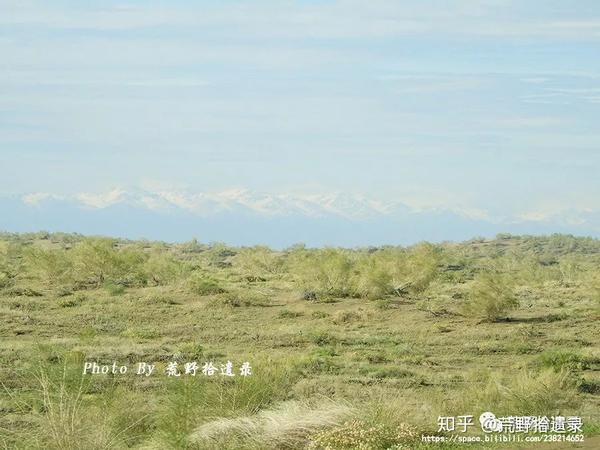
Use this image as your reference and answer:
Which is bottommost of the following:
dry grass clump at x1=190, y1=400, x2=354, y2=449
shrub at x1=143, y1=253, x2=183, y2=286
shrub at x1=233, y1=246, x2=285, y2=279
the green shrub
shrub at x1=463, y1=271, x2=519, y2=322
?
dry grass clump at x1=190, y1=400, x2=354, y2=449

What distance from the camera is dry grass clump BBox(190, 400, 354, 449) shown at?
13.0 m

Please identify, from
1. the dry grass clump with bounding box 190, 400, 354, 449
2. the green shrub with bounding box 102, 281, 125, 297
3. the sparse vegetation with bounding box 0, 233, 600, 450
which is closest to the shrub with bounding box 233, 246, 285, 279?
the sparse vegetation with bounding box 0, 233, 600, 450

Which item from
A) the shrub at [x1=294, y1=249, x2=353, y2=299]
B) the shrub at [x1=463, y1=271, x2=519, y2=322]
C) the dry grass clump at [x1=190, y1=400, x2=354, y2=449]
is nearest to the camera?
the dry grass clump at [x1=190, y1=400, x2=354, y2=449]

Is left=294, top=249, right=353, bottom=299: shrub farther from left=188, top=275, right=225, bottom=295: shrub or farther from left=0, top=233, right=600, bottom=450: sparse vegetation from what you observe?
left=188, top=275, right=225, bottom=295: shrub

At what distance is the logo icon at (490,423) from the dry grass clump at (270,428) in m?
2.14

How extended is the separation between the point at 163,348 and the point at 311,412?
43.0 ft

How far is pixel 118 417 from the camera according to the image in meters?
14.4

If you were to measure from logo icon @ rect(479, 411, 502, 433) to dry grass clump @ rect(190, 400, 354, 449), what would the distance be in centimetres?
214

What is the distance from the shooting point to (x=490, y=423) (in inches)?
561

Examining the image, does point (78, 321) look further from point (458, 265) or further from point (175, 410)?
point (458, 265)

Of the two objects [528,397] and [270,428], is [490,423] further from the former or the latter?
[270,428]

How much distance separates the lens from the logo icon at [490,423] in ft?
45.9

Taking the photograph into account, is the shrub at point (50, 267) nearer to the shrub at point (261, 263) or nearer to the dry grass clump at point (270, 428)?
the shrub at point (261, 263)

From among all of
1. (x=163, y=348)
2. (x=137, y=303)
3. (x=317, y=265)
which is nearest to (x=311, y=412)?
(x=163, y=348)
